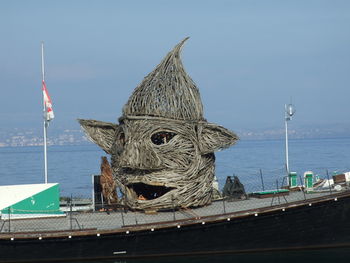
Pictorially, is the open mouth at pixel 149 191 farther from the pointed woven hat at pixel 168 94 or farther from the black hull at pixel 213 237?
the black hull at pixel 213 237

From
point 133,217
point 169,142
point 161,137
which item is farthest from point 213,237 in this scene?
point 161,137

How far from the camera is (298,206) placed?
19.5 metres

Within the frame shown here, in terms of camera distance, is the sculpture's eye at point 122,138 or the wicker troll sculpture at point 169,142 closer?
the wicker troll sculpture at point 169,142

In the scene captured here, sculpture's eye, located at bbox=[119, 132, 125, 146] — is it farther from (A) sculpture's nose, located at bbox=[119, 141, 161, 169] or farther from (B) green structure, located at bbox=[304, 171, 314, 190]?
(B) green structure, located at bbox=[304, 171, 314, 190]

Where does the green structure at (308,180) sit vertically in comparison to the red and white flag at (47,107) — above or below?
below

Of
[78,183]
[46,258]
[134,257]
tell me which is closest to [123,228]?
[134,257]

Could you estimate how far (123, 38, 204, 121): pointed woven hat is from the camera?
68.2ft

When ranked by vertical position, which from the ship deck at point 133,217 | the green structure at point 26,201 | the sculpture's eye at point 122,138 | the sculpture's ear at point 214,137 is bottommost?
the ship deck at point 133,217

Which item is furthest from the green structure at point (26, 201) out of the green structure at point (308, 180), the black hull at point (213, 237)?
the green structure at point (308, 180)

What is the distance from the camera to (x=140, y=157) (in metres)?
20.3

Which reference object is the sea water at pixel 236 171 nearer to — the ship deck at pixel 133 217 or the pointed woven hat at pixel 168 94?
the ship deck at pixel 133 217

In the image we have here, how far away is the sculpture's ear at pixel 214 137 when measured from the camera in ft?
68.9

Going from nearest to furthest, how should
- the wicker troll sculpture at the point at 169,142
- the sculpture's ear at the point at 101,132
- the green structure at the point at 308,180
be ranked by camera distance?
the wicker troll sculpture at the point at 169,142
the sculpture's ear at the point at 101,132
the green structure at the point at 308,180

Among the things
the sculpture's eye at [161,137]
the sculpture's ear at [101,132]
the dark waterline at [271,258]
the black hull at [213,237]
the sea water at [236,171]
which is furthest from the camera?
the sea water at [236,171]
